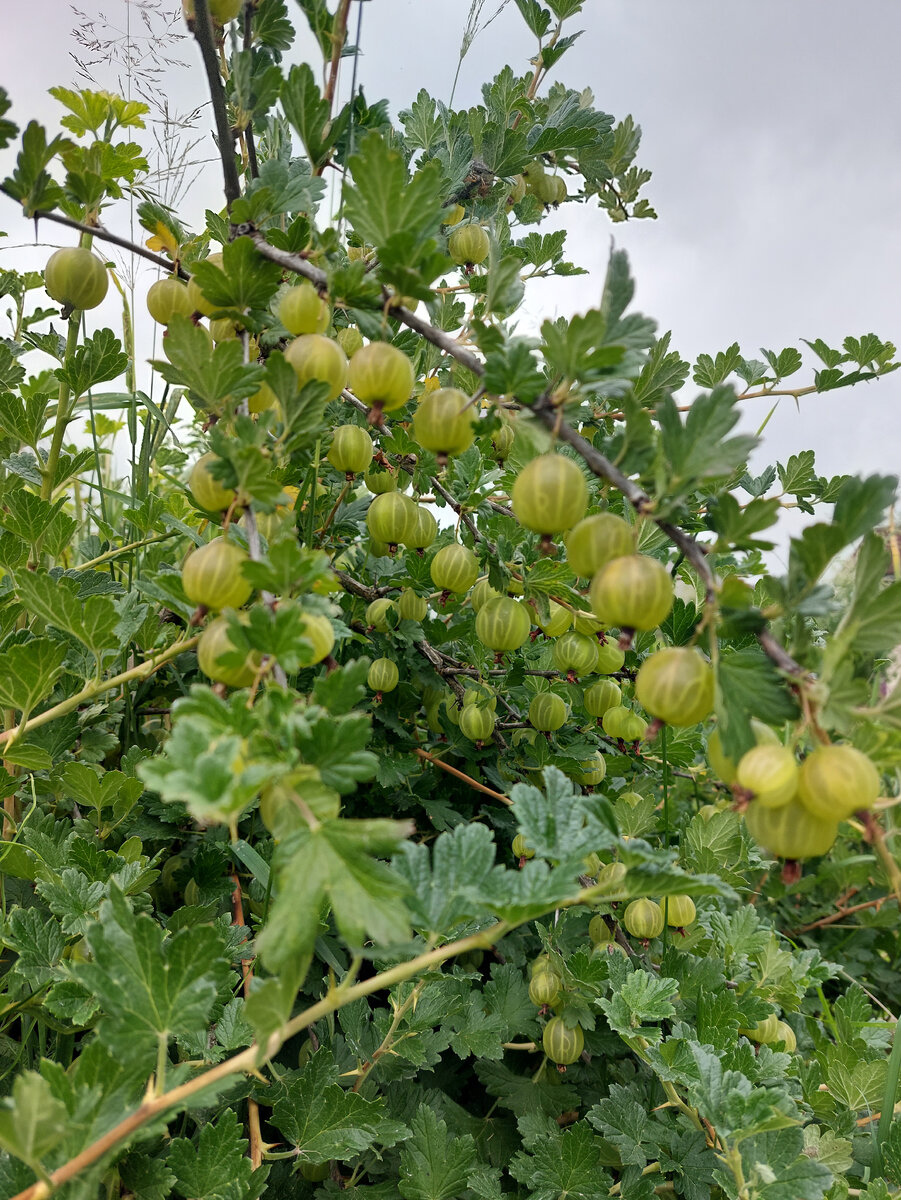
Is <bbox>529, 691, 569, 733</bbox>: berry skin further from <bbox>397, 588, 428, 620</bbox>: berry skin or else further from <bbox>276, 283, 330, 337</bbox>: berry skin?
<bbox>276, 283, 330, 337</bbox>: berry skin

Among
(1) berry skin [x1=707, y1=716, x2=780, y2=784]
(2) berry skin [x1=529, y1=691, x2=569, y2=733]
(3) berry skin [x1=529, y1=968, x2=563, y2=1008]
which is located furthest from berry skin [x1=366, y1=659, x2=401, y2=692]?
(1) berry skin [x1=707, y1=716, x2=780, y2=784]

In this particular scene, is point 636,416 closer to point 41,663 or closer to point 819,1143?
point 41,663

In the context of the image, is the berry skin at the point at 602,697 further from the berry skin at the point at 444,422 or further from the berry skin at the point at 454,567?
the berry skin at the point at 444,422

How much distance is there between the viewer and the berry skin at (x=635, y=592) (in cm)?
55

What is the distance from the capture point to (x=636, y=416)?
57 cm

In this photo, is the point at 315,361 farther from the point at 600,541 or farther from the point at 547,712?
the point at 547,712

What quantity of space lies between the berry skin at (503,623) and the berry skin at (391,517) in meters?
0.16

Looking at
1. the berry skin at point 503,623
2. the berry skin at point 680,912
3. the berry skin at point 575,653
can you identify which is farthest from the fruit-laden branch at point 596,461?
the berry skin at point 680,912

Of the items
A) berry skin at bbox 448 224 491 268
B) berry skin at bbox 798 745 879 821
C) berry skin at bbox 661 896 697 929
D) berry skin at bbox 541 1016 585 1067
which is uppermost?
berry skin at bbox 448 224 491 268

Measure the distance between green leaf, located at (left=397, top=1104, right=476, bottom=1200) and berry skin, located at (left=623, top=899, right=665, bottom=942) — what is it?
1.14ft

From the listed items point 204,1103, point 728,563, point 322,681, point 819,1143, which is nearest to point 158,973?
point 204,1103

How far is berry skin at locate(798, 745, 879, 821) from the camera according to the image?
1.55 ft

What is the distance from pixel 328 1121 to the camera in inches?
32.7

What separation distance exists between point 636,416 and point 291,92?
0.55m
